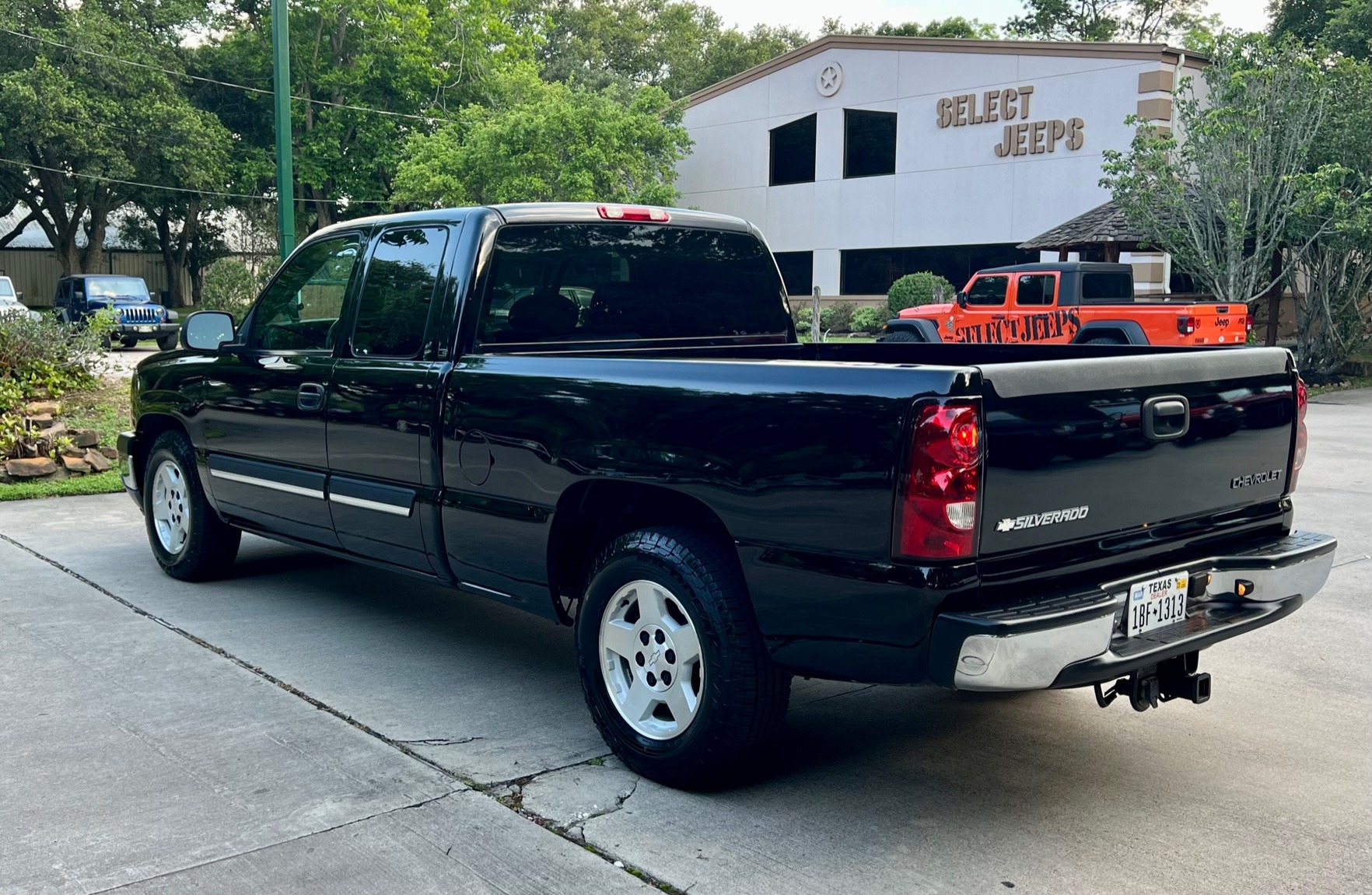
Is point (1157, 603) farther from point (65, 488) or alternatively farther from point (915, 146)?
point (915, 146)

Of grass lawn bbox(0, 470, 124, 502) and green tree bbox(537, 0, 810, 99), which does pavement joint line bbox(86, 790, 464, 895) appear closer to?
grass lawn bbox(0, 470, 124, 502)

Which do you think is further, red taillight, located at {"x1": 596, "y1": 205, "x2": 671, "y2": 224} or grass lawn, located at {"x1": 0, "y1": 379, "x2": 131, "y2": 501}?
grass lawn, located at {"x1": 0, "y1": 379, "x2": 131, "y2": 501}

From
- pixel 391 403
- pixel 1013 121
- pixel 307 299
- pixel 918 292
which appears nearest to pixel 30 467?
pixel 307 299

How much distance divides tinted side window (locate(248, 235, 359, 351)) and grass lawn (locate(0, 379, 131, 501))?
2.42 m

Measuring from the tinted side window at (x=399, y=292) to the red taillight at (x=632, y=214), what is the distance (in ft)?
2.23

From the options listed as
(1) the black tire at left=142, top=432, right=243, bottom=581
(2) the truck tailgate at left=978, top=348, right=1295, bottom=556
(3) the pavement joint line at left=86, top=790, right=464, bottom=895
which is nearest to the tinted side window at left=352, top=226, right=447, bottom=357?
(1) the black tire at left=142, top=432, right=243, bottom=581

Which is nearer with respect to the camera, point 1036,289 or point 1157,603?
point 1157,603

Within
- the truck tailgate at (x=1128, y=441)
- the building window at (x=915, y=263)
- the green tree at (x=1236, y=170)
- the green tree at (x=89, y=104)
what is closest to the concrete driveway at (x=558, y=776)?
the truck tailgate at (x=1128, y=441)

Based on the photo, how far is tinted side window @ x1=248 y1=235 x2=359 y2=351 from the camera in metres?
5.65

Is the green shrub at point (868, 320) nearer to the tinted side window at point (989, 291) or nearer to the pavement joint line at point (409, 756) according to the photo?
the tinted side window at point (989, 291)

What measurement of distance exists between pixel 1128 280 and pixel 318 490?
53.0 feet

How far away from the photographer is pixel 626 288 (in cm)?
528

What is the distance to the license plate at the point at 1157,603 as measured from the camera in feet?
11.9

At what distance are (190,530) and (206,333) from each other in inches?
44.0
